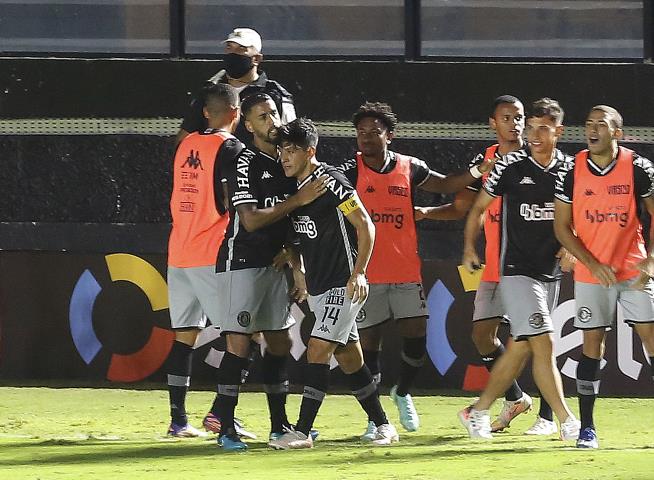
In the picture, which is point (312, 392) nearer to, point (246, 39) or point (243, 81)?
point (243, 81)

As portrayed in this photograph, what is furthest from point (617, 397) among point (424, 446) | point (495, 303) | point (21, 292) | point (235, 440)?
point (21, 292)

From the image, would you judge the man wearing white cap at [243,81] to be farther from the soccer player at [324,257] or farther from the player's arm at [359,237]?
the player's arm at [359,237]

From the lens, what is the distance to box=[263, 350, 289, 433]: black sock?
8.36 metres

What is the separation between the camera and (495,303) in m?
9.29

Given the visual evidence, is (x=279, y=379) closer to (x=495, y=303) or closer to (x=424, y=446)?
(x=424, y=446)

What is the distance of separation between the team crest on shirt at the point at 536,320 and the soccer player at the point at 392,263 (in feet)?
3.31

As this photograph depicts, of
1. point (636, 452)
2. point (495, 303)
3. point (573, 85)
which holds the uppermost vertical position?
point (573, 85)

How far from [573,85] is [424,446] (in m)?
4.72

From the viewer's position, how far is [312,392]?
26.4 feet

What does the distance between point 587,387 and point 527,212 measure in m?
1.08

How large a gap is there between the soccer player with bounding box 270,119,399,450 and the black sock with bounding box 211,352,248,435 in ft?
0.96

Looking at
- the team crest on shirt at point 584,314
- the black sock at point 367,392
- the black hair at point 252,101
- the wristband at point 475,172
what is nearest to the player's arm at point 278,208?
the black hair at point 252,101

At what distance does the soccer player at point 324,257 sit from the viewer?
7.92 metres

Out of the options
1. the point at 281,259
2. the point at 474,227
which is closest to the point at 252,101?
the point at 281,259
